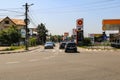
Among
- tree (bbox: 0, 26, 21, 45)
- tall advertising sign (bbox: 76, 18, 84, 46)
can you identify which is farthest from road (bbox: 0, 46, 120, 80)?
tree (bbox: 0, 26, 21, 45)

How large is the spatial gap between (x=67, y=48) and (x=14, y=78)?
1350 inches

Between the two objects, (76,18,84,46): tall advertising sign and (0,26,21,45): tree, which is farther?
(0,26,21,45): tree

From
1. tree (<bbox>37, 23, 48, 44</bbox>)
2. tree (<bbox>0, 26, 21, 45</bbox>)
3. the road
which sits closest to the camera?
the road

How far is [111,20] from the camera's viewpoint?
6975 cm

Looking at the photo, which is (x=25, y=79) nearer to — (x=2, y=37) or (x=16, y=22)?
(x=2, y=37)

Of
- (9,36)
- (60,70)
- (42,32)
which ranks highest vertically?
(42,32)

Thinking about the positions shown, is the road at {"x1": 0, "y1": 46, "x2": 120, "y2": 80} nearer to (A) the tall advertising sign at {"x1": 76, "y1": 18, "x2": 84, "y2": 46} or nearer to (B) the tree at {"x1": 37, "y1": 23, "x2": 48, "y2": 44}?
(A) the tall advertising sign at {"x1": 76, "y1": 18, "x2": 84, "y2": 46}

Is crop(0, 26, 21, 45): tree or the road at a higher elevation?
crop(0, 26, 21, 45): tree

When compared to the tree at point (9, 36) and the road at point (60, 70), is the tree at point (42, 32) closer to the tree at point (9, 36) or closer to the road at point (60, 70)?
the tree at point (9, 36)

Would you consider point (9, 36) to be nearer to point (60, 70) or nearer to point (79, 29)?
point (79, 29)

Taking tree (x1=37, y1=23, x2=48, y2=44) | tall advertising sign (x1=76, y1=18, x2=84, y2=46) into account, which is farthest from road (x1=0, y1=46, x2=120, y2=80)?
tree (x1=37, y1=23, x2=48, y2=44)

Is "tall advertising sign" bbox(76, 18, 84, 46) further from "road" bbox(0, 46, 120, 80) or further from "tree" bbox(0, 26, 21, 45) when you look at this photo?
"road" bbox(0, 46, 120, 80)

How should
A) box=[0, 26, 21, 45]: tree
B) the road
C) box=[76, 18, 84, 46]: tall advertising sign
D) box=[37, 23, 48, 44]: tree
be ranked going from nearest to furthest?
the road → box=[76, 18, 84, 46]: tall advertising sign → box=[0, 26, 21, 45]: tree → box=[37, 23, 48, 44]: tree

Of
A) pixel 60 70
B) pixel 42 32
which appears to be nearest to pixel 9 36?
pixel 42 32
